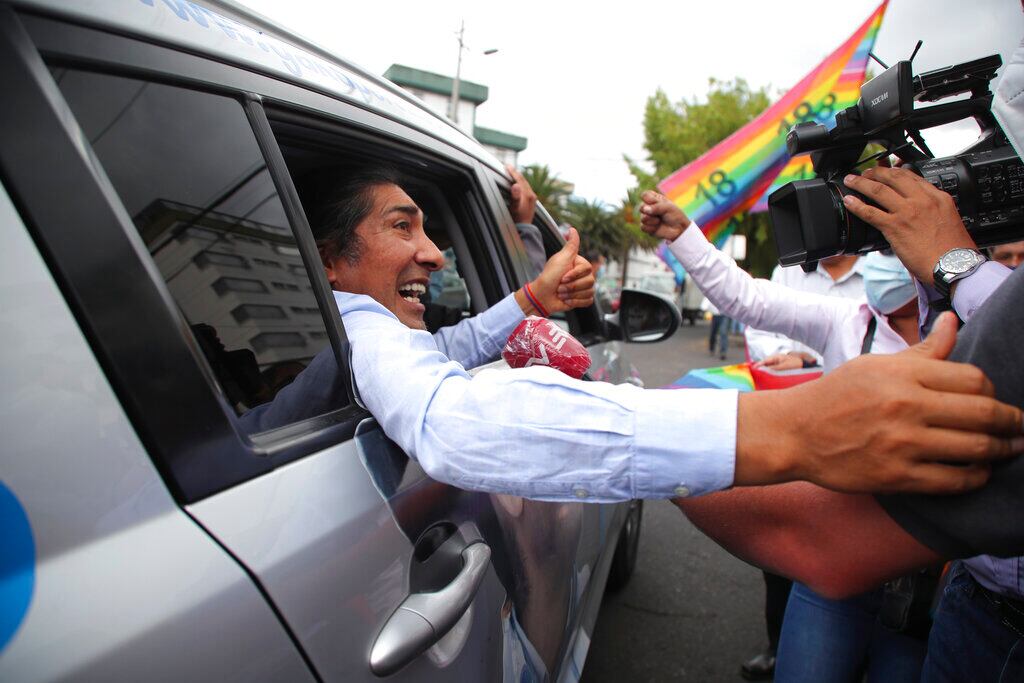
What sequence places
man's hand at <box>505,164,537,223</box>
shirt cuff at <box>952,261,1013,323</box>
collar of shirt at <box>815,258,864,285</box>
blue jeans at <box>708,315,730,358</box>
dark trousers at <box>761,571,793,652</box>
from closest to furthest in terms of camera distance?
1. shirt cuff at <box>952,261,1013,323</box>
2. man's hand at <box>505,164,537,223</box>
3. dark trousers at <box>761,571,793,652</box>
4. collar of shirt at <box>815,258,864,285</box>
5. blue jeans at <box>708,315,730,358</box>

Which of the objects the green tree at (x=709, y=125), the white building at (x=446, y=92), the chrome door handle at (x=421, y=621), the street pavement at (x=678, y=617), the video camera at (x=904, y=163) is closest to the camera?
the chrome door handle at (x=421, y=621)

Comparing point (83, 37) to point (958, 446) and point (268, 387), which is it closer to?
point (268, 387)

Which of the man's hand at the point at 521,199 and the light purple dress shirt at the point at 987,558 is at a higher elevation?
the man's hand at the point at 521,199

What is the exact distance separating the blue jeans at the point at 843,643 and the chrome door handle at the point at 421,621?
1.18 meters

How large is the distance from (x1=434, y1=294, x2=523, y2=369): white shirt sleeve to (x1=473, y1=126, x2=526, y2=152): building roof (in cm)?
3613

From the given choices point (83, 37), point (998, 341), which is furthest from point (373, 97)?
point (998, 341)

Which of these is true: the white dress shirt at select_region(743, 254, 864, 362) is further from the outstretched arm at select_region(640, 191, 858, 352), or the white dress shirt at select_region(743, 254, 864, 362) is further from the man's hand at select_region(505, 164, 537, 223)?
the man's hand at select_region(505, 164, 537, 223)

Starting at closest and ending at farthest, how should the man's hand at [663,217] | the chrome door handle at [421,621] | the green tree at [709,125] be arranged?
the chrome door handle at [421,621]
the man's hand at [663,217]
the green tree at [709,125]

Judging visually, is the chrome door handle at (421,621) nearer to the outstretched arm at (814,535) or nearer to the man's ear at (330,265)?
the outstretched arm at (814,535)

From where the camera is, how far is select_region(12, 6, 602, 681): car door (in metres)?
0.69

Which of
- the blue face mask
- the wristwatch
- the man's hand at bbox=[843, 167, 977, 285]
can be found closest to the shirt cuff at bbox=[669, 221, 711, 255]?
the blue face mask

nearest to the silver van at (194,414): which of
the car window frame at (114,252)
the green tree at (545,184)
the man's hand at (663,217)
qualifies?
the car window frame at (114,252)

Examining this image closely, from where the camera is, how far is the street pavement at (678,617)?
2484 millimetres

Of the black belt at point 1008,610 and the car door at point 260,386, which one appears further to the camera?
the black belt at point 1008,610
